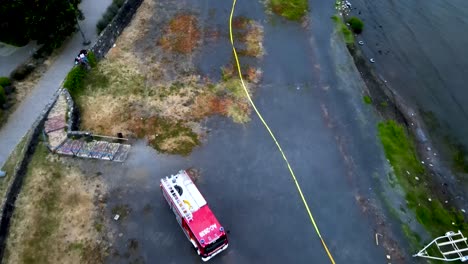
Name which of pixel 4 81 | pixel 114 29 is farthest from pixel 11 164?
pixel 114 29

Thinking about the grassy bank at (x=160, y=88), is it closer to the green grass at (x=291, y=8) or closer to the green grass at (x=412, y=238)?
the green grass at (x=291, y=8)

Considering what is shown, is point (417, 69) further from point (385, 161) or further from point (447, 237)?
point (447, 237)

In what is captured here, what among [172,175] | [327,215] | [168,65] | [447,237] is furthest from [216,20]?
[447,237]

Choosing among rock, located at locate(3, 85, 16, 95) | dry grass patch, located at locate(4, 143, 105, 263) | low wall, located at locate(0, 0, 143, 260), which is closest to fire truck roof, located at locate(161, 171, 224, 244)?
dry grass patch, located at locate(4, 143, 105, 263)

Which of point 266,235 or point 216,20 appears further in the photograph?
point 216,20

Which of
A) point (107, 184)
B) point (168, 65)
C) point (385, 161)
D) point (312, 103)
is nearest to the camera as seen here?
point (107, 184)

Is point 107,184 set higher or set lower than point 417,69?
lower

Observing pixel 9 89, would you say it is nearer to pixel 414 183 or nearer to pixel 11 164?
pixel 11 164
